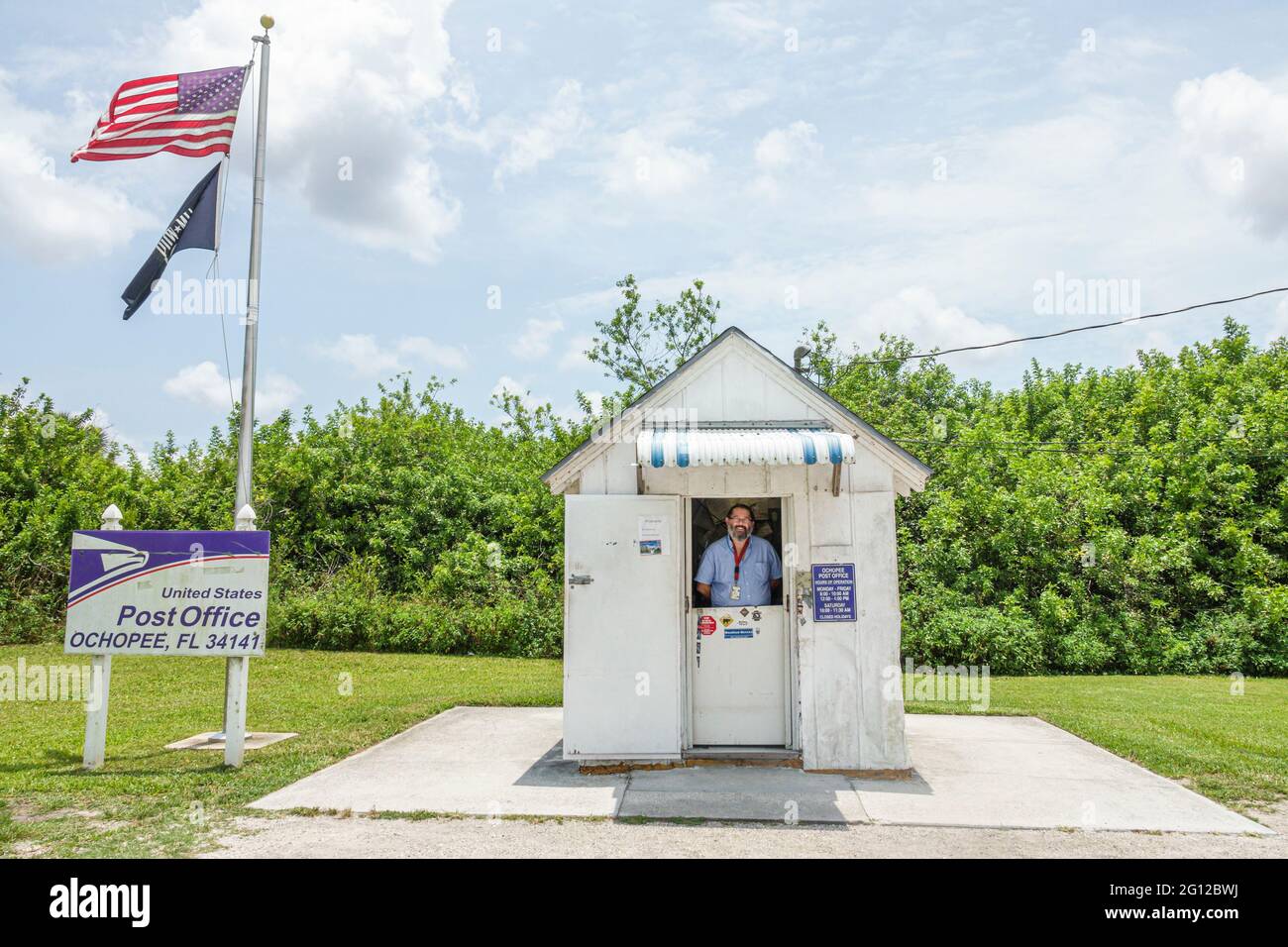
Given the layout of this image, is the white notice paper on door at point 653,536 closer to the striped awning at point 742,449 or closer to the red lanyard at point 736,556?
the striped awning at point 742,449

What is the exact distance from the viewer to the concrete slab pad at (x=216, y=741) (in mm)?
9141

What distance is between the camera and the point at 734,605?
8664mm

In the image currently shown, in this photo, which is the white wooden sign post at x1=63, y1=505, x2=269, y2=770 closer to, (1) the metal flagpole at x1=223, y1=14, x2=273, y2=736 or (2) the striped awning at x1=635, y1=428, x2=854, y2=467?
(1) the metal flagpole at x1=223, y1=14, x2=273, y2=736

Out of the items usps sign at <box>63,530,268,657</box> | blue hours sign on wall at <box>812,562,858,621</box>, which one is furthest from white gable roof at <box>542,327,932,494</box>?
usps sign at <box>63,530,268,657</box>

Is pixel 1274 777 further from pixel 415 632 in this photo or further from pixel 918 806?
pixel 415 632

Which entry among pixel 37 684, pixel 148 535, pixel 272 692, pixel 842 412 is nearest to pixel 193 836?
pixel 148 535

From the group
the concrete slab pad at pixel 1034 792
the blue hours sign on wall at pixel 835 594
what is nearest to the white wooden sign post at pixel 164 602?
the blue hours sign on wall at pixel 835 594

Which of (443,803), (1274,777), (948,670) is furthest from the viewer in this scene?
(948,670)

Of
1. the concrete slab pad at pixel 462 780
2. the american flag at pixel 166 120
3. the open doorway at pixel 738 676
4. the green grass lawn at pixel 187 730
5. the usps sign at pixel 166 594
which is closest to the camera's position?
the green grass lawn at pixel 187 730

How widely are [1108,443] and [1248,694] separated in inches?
342

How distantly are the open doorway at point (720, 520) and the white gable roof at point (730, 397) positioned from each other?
90 cm

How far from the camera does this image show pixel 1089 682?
1662 cm

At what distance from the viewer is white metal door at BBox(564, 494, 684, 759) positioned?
8.01 meters

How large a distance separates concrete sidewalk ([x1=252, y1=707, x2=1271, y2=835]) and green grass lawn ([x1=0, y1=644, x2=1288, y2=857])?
535mm
